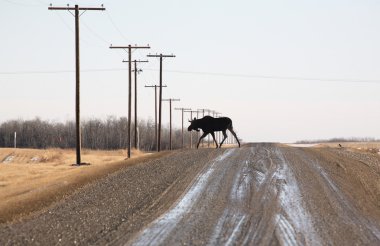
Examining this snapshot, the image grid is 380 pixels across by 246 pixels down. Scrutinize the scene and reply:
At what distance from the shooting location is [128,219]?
13.7 m

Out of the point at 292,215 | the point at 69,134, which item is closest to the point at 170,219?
the point at 292,215

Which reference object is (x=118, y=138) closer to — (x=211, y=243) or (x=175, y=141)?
(x=175, y=141)

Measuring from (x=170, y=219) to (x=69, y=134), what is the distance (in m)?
140

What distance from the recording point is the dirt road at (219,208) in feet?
39.0

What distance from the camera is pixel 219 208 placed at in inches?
592

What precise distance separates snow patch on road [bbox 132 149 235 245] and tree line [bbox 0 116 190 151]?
125150 mm

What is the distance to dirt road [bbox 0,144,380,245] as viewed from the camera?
11.9 metres

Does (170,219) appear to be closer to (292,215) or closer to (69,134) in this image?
(292,215)

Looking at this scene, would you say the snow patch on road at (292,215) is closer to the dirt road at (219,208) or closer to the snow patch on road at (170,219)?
the dirt road at (219,208)

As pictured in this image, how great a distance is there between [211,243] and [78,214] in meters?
4.57

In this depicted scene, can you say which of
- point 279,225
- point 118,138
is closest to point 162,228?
point 279,225

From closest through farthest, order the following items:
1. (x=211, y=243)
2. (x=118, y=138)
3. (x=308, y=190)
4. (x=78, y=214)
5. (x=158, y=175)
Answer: (x=211, y=243), (x=78, y=214), (x=308, y=190), (x=158, y=175), (x=118, y=138)

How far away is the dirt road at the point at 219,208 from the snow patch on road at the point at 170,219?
0.8 inches

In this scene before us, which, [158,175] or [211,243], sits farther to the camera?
[158,175]
